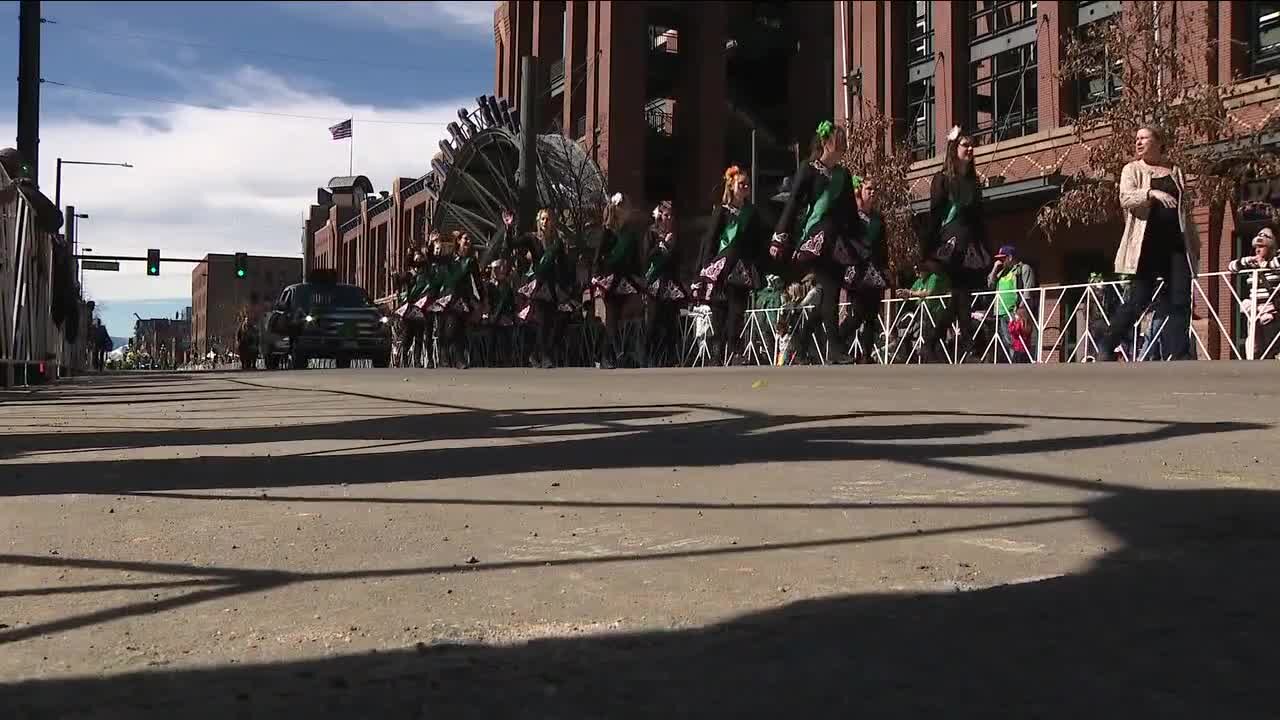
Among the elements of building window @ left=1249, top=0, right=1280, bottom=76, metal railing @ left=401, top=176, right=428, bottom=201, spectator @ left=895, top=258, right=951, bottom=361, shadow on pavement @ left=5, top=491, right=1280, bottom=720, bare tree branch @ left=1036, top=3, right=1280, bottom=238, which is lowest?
shadow on pavement @ left=5, top=491, right=1280, bottom=720

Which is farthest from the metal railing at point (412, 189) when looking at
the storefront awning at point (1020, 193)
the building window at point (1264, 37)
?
the building window at point (1264, 37)

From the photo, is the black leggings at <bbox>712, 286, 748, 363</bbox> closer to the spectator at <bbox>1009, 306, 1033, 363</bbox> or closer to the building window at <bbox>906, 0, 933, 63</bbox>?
the spectator at <bbox>1009, 306, 1033, 363</bbox>

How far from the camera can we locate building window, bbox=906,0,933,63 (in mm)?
34844

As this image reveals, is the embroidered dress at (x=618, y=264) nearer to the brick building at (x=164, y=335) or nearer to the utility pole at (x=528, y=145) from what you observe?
the utility pole at (x=528, y=145)

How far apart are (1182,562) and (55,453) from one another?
4944mm

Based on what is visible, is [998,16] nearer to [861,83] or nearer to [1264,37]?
[861,83]

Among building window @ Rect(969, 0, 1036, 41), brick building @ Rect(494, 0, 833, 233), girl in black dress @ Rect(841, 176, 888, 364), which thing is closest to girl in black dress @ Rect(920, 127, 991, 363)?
girl in black dress @ Rect(841, 176, 888, 364)

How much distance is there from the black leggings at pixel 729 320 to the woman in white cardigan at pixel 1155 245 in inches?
203

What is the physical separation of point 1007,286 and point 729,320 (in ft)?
10.9

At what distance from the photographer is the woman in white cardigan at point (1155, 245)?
10359 millimetres

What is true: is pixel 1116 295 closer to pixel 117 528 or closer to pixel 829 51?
pixel 117 528

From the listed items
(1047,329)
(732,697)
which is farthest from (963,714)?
(1047,329)

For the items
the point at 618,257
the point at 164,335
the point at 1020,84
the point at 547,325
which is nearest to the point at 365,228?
the point at 1020,84

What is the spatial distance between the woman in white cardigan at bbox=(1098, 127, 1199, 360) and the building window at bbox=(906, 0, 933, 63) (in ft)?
82.8
